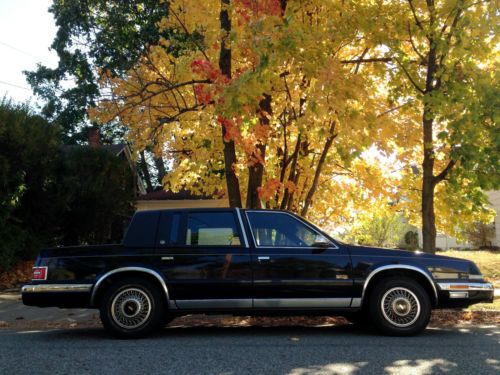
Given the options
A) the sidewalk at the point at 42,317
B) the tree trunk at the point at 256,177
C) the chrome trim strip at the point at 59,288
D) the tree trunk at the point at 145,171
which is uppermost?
the tree trunk at the point at 145,171

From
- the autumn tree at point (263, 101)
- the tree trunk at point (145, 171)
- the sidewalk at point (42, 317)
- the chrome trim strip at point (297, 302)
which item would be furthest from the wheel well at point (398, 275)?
the tree trunk at point (145, 171)

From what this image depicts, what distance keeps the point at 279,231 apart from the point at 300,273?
651 mm

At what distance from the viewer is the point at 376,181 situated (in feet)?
47.4

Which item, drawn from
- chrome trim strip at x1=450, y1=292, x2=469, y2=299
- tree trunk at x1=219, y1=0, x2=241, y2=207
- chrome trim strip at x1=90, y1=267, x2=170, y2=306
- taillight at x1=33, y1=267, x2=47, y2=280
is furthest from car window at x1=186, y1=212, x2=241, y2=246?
tree trunk at x1=219, y1=0, x2=241, y2=207

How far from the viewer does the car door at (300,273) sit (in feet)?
23.8

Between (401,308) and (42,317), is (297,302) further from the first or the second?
(42,317)

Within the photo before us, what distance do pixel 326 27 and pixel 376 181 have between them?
5.52m

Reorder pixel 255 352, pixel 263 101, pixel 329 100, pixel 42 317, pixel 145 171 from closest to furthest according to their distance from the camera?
1. pixel 255 352
2. pixel 329 100
3. pixel 42 317
4. pixel 263 101
5. pixel 145 171

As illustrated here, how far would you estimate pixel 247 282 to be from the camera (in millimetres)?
7270

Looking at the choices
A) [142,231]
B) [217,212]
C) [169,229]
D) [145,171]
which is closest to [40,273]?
[142,231]

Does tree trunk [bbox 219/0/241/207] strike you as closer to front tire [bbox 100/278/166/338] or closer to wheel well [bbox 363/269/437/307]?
front tire [bbox 100/278/166/338]

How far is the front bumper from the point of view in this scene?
289 inches

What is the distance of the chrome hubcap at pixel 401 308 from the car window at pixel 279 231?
1226 millimetres

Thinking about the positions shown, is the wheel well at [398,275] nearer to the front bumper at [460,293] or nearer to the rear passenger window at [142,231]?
the front bumper at [460,293]
